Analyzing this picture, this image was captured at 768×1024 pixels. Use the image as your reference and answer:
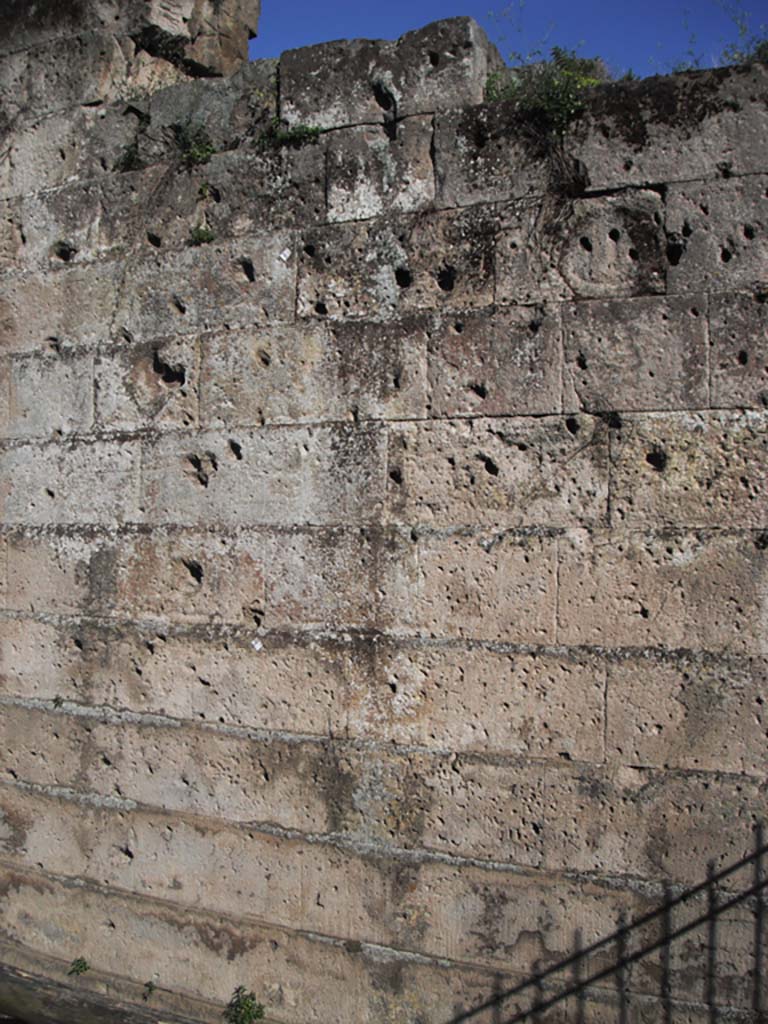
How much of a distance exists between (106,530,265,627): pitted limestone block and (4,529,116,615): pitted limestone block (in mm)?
74

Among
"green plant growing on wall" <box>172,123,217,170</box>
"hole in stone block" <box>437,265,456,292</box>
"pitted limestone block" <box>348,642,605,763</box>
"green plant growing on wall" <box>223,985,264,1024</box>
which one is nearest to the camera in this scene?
"pitted limestone block" <box>348,642,605,763</box>

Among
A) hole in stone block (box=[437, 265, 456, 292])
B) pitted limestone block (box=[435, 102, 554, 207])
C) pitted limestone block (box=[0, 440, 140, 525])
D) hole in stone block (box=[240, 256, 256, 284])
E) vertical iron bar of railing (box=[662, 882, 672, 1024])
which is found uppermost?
pitted limestone block (box=[435, 102, 554, 207])

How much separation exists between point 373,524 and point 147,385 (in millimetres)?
1393

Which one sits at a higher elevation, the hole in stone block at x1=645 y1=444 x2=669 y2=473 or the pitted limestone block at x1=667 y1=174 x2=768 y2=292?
the pitted limestone block at x1=667 y1=174 x2=768 y2=292

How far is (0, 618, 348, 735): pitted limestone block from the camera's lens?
4383mm

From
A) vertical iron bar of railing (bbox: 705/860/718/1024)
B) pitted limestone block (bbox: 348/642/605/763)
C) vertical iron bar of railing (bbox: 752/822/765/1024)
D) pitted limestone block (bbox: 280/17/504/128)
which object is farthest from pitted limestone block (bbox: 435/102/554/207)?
vertical iron bar of railing (bbox: 705/860/718/1024)

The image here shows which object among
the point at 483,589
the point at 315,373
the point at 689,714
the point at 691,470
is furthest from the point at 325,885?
the point at 691,470

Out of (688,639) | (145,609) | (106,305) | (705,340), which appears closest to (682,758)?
(688,639)

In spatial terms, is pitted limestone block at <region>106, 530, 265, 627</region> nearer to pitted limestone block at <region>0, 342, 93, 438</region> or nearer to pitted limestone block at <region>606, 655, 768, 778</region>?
pitted limestone block at <region>0, 342, 93, 438</region>

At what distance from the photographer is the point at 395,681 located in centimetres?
425

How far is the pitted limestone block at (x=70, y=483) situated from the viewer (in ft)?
15.9

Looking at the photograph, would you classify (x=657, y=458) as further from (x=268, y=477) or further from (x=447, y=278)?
(x=268, y=477)

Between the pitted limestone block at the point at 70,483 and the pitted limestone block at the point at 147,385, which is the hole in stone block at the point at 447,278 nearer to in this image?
the pitted limestone block at the point at 147,385

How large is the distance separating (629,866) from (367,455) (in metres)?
2.02
